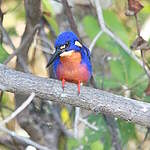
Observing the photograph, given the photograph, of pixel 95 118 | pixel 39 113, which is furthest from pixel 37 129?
pixel 95 118

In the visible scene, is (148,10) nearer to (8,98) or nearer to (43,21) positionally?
(43,21)

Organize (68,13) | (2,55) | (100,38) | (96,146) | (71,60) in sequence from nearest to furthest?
(2,55) < (71,60) < (68,13) < (96,146) < (100,38)

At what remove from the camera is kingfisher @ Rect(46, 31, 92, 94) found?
284cm

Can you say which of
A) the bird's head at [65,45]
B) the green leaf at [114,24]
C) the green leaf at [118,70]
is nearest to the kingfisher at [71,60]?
the bird's head at [65,45]

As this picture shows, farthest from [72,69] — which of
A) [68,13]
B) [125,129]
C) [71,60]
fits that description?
[125,129]

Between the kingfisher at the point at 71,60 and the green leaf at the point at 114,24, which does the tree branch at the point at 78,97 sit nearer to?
the kingfisher at the point at 71,60

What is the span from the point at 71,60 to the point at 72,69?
52mm

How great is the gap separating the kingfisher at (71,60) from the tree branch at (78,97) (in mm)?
464

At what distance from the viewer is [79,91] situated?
2363 mm

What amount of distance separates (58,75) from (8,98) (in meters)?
1.22

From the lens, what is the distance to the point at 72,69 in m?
2.95

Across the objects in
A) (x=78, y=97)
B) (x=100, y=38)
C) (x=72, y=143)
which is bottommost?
(x=72, y=143)

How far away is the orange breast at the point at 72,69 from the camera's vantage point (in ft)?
9.53

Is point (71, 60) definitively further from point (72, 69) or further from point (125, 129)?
point (125, 129)
